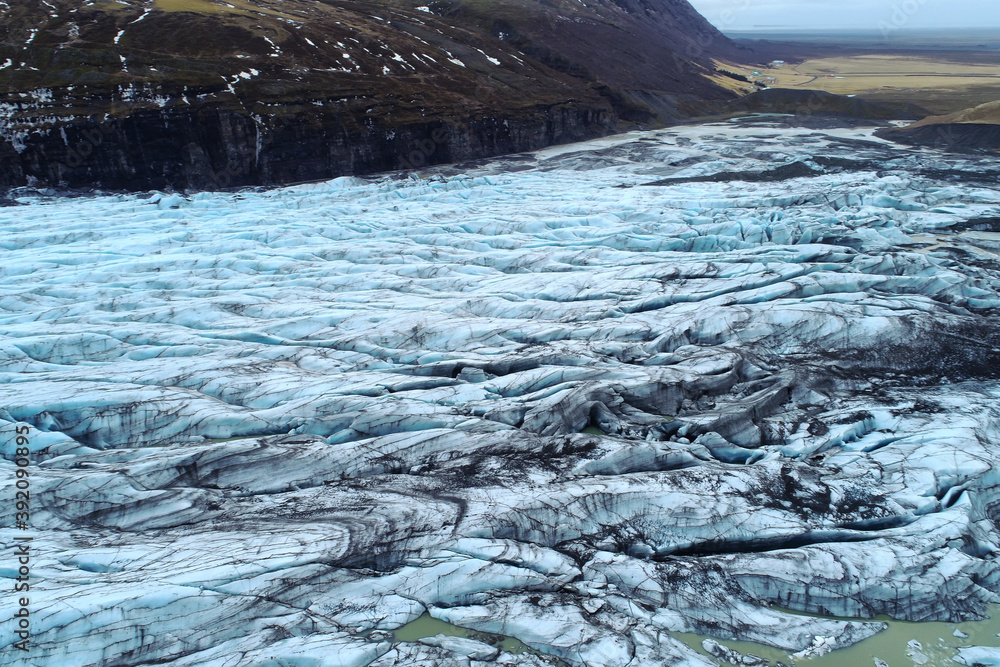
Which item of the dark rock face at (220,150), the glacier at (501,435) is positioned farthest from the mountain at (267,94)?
the glacier at (501,435)

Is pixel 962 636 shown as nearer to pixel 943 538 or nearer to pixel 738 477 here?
pixel 943 538

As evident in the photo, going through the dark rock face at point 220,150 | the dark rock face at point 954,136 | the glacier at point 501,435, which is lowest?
the glacier at point 501,435

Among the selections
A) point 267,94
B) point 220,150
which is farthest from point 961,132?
point 220,150

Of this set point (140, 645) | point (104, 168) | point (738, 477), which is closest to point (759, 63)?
point (104, 168)

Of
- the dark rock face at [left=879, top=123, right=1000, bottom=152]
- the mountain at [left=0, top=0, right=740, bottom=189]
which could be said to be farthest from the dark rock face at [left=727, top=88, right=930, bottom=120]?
the dark rock face at [left=879, top=123, right=1000, bottom=152]

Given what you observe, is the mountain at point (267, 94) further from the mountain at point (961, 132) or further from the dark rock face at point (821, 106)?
the mountain at point (961, 132)

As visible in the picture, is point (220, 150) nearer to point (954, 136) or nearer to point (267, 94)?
point (267, 94)

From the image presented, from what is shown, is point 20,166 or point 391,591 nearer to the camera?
point 391,591
